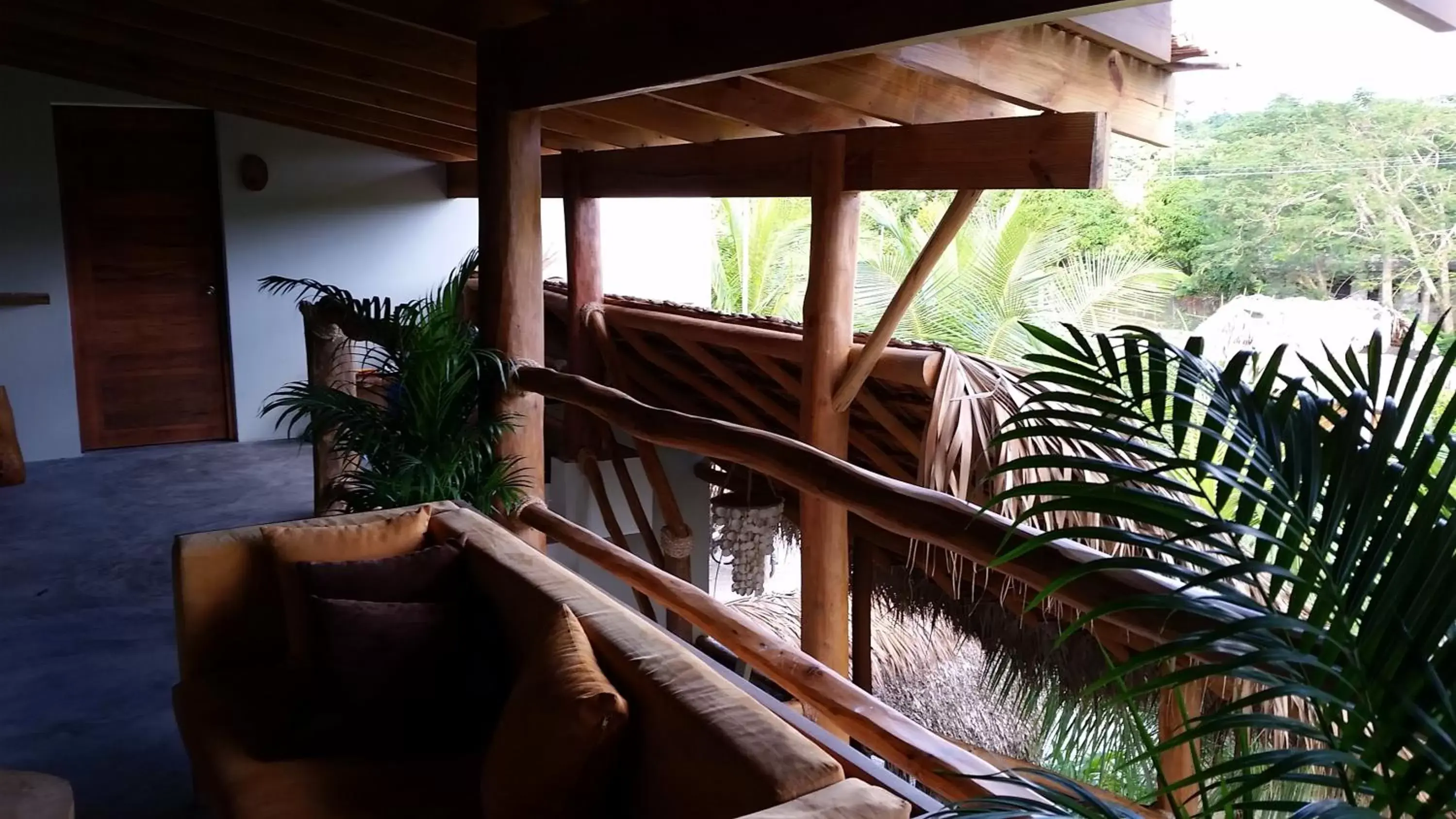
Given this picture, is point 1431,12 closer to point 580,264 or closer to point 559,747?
point 559,747

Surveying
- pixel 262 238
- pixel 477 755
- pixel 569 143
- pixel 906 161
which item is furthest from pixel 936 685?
pixel 262 238

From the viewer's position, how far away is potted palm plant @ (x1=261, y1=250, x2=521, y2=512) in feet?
11.9

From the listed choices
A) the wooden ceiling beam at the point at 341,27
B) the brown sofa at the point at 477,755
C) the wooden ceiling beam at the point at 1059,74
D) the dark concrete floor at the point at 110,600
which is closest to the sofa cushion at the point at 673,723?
the brown sofa at the point at 477,755

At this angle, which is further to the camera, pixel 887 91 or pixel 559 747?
pixel 887 91

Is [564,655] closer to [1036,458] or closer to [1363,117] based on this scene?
[1036,458]

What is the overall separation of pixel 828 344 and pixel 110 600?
2945 mm

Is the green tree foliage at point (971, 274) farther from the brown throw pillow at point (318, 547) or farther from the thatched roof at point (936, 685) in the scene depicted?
the brown throw pillow at point (318, 547)

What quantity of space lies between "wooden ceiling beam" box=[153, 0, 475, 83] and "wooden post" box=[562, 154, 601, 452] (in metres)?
1.57

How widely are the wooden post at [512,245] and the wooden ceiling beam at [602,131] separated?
902mm

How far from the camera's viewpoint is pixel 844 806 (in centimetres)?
155

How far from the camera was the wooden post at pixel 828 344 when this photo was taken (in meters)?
3.84

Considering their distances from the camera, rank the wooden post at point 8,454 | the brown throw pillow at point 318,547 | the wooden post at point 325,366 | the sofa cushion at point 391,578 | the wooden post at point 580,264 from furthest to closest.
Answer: the wooden post at point 8,454 → the wooden post at point 580,264 → the wooden post at point 325,366 → the brown throw pillow at point 318,547 → the sofa cushion at point 391,578

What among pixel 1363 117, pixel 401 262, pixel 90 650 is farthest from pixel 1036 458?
pixel 1363 117

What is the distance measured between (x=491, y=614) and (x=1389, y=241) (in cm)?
1090
